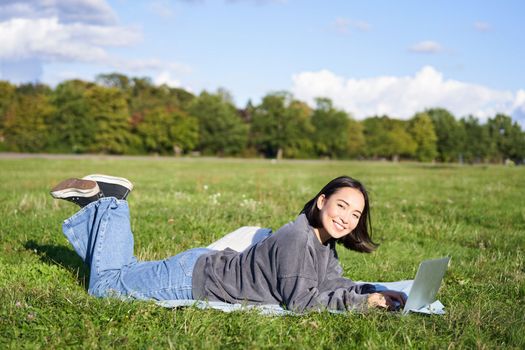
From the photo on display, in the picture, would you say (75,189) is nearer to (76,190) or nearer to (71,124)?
(76,190)

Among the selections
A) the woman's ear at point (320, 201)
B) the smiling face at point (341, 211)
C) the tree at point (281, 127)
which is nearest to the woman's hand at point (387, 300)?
the smiling face at point (341, 211)

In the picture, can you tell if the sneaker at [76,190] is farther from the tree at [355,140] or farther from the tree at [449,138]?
the tree at [449,138]

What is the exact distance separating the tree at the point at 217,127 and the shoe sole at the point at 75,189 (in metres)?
67.1

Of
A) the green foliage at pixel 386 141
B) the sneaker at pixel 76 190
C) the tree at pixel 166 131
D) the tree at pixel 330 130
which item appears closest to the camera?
the sneaker at pixel 76 190

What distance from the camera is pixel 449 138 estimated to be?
9369 centimetres

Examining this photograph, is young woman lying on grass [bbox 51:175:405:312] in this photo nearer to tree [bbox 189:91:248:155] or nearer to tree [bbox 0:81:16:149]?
tree [bbox 0:81:16:149]

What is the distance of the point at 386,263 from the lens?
6.44m

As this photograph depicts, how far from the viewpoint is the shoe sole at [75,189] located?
4727mm

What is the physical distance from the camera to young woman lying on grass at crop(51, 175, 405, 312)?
415cm

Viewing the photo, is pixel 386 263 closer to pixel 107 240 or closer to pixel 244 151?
Result: pixel 107 240

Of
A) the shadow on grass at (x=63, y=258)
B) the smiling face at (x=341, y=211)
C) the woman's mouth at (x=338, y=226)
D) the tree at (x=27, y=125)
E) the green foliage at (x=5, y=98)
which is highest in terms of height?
→ the green foliage at (x=5, y=98)

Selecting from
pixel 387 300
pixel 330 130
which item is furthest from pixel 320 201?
pixel 330 130

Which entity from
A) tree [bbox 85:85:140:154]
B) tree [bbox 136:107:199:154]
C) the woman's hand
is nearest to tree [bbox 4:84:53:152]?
tree [bbox 85:85:140:154]

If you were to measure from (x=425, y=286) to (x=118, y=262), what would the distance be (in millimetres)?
2530
